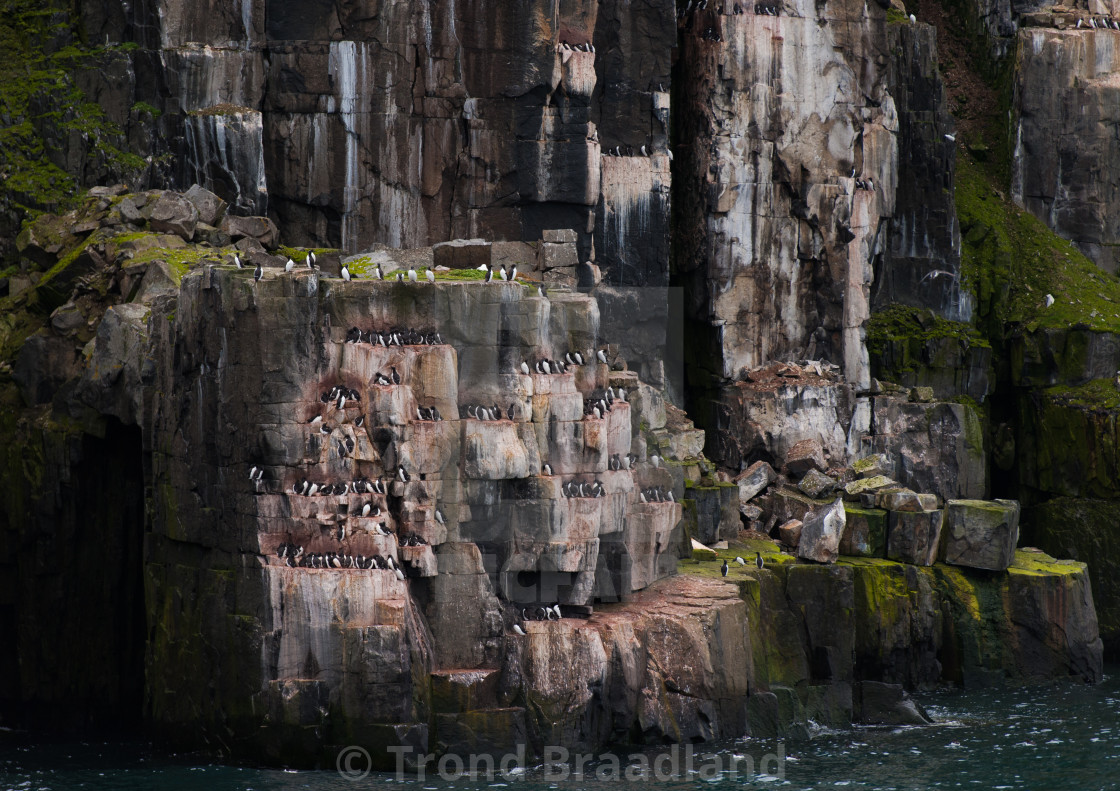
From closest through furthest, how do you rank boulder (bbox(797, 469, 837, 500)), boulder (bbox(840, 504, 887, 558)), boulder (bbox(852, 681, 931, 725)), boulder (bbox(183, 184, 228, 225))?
1. boulder (bbox(852, 681, 931, 725))
2. boulder (bbox(183, 184, 228, 225))
3. boulder (bbox(840, 504, 887, 558))
4. boulder (bbox(797, 469, 837, 500))

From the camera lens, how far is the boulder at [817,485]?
72.1 meters

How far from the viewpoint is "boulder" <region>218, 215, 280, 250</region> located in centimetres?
6631

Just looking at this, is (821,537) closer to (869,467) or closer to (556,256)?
(869,467)

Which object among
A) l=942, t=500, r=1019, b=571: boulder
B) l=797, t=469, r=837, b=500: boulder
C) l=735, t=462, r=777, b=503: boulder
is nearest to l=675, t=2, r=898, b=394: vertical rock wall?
l=735, t=462, r=777, b=503: boulder

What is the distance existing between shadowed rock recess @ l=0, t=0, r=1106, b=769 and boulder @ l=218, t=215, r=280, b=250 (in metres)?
0.40

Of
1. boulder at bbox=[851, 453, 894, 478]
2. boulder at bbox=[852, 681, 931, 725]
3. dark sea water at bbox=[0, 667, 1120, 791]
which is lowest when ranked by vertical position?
dark sea water at bbox=[0, 667, 1120, 791]

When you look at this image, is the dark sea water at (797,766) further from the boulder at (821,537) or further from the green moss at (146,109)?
the green moss at (146,109)

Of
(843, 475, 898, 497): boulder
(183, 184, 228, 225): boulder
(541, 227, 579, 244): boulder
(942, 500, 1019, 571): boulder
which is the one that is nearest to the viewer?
(183, 184, 228, 225): boulder

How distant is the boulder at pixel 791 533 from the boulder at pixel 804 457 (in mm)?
5078

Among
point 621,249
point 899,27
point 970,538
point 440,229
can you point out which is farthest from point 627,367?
point 899,27

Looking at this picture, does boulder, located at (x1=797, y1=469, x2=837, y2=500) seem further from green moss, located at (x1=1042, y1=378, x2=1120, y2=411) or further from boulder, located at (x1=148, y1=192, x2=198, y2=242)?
boulder, located at (x1=148, y1=192, x2=198, y2=242)

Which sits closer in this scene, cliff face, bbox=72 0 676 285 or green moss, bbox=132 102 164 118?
green moss, bbox=132 102 164 118

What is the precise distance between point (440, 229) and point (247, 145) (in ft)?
26.4

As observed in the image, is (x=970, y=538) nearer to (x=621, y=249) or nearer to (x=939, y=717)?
(x=939, y=717)
